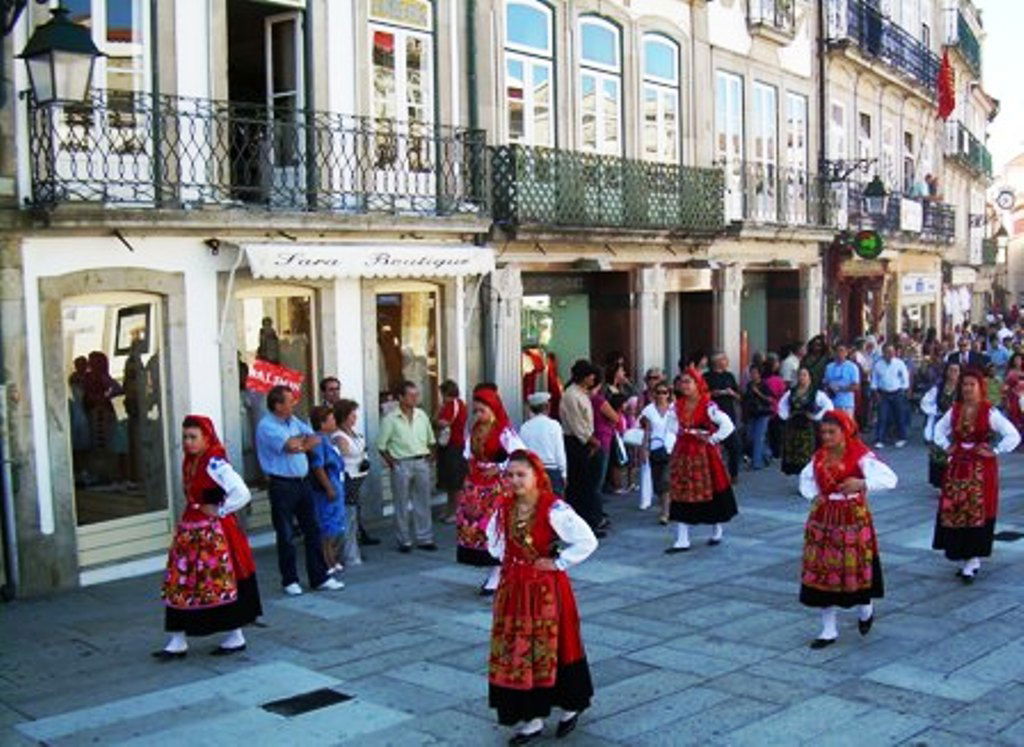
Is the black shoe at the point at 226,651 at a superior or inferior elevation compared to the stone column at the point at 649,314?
inferior

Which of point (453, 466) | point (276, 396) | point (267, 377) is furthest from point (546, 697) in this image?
point (453, 466)

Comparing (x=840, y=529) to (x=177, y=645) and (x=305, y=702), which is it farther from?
(x=177, y=645)

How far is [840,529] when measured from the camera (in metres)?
8.60

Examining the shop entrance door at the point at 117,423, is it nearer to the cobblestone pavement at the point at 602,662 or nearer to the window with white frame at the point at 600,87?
the cobblestone pavement at the point at 602,662

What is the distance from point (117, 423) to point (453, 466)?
12.3ft

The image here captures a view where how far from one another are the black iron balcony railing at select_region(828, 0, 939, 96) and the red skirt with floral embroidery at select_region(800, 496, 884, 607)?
17921mm

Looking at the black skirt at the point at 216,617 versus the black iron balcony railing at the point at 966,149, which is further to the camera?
the black iron balcony railing at the point at 966,149

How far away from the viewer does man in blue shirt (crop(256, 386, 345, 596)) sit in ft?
34.2

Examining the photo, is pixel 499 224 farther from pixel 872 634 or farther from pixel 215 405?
pixel 872 634

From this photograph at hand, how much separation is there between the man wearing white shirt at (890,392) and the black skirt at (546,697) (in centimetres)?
1429

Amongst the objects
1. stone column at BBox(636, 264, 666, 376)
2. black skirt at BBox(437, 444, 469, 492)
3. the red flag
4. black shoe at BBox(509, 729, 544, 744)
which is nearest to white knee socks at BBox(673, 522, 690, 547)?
black skirt at BBox(437, 444, 469, 492)

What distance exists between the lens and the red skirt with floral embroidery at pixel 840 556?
28.1ft

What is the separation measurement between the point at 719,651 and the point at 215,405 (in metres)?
6.02

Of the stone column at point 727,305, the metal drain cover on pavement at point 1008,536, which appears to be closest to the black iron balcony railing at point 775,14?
the stone column at point 727,305
